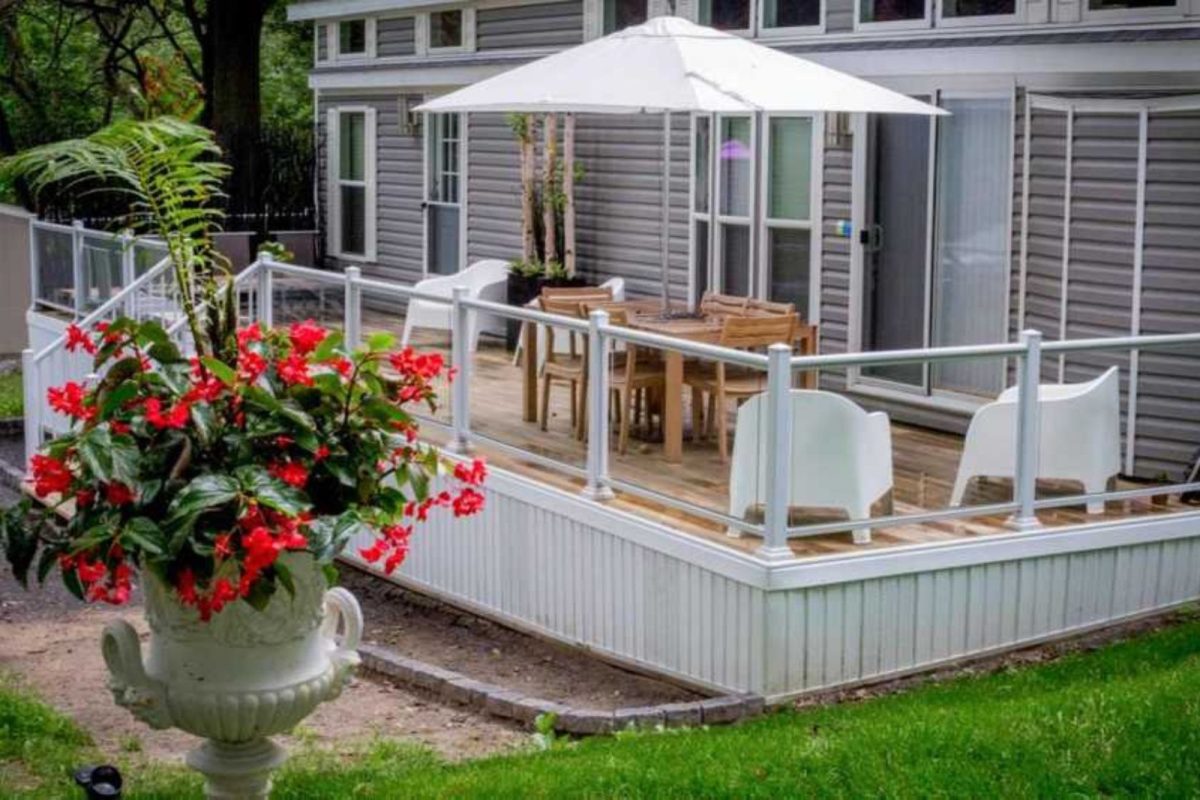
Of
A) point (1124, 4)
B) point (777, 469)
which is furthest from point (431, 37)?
point (777, 469)

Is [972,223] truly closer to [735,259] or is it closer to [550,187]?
[735,259]

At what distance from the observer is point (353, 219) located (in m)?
19.9

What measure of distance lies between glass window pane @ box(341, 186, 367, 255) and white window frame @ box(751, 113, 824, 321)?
297 inches

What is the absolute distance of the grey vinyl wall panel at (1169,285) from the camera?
9.66 m

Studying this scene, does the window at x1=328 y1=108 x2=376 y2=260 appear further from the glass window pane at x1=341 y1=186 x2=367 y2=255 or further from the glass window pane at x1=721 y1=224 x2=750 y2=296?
the glass window pane at x1=721 y1=224 x2=750 y2=296

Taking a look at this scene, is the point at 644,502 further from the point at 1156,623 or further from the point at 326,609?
the point at 326,609

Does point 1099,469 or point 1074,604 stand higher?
point 1099,469

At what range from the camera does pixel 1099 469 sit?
29.6 feet

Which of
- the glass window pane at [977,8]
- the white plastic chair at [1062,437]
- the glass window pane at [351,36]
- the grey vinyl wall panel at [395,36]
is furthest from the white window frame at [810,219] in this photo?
the glass window pane at [351,36]

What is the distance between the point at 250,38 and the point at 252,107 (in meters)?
0.97

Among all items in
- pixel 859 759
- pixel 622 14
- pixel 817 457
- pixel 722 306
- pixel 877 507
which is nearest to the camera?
pixel 859 759

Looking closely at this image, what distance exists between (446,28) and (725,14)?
4887 mm

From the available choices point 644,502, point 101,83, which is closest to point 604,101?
point 644,502

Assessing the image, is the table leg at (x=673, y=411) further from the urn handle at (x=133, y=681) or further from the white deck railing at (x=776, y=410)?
the urn handle at (x=133, y=681)
